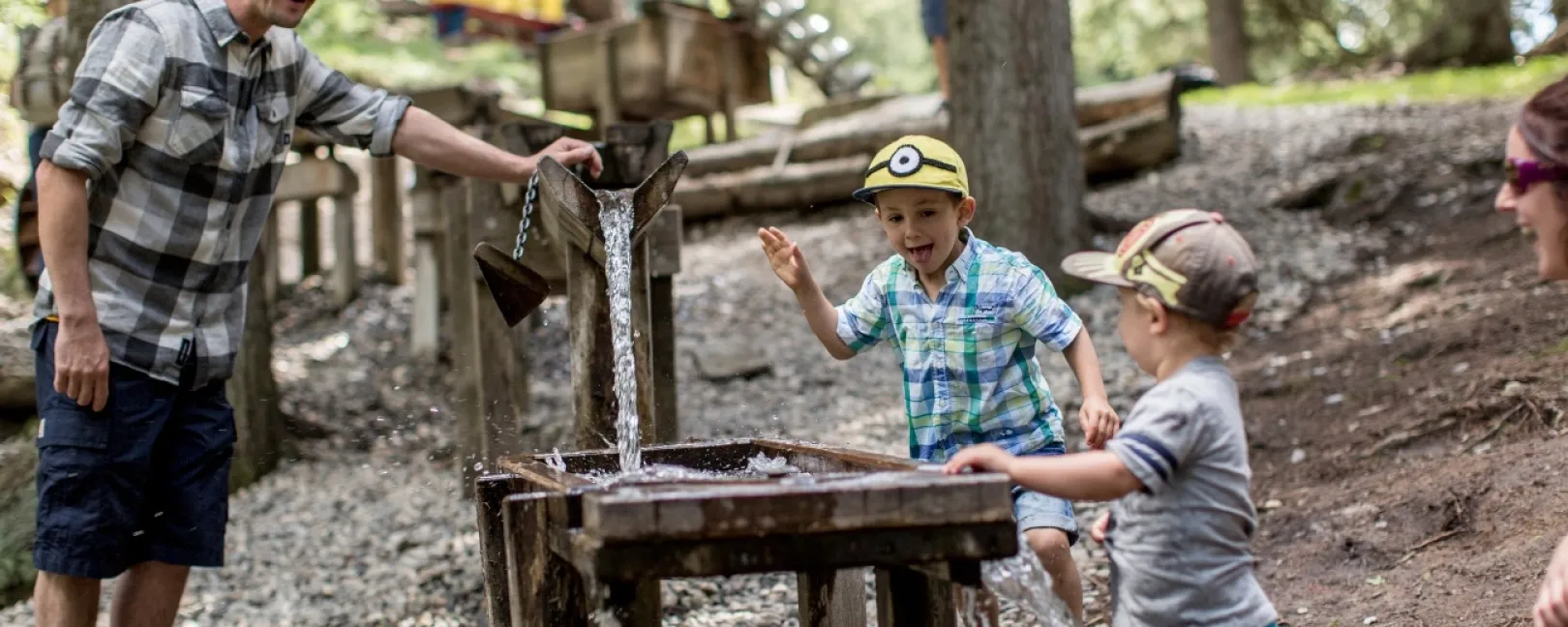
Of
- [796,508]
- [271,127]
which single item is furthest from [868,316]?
[271,127]

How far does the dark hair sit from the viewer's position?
2.51m

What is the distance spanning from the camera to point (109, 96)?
3.66 m

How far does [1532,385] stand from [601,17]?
14.1 m

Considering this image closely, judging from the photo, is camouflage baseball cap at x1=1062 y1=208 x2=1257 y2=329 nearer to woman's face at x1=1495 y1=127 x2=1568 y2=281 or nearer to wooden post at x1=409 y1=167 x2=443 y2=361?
woman's face at x1=1495 y1=127 x2=1568 y2=281

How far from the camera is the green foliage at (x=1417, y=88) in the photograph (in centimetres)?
1455

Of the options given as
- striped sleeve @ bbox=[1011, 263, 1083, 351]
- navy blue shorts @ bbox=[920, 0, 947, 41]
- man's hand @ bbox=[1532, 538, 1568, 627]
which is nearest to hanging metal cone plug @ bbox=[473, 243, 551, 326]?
striped sleeve @ bbox=[1011, 263, 1083, 351]

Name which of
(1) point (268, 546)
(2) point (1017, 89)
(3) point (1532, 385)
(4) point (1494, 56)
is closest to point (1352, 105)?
(4) point (1494, 56)

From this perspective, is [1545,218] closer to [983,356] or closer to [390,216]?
[983,356]

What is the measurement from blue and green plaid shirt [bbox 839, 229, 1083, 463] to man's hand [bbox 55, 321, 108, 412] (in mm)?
2049

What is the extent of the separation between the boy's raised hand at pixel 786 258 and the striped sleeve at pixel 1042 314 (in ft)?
1.77

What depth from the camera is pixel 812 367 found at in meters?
8.48

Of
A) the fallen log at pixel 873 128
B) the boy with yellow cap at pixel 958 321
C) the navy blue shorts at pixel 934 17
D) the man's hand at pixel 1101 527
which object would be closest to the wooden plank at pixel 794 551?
the man's hand at pixel 1101 527

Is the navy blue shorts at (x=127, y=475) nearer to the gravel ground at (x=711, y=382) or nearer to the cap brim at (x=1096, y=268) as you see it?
the gravel ground at (x=711, y=382)

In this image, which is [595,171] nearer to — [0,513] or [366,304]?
[0,513]
